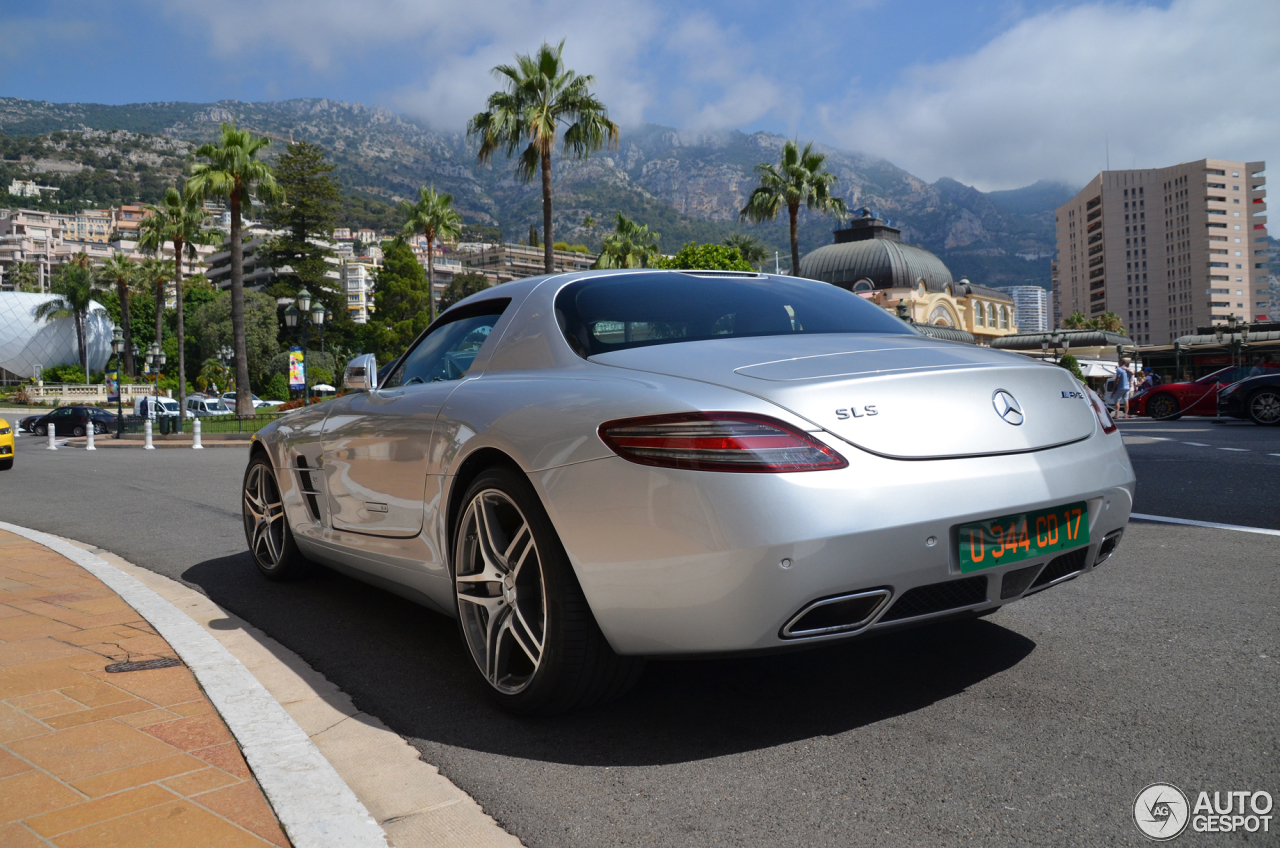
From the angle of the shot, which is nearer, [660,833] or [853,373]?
[660,833]

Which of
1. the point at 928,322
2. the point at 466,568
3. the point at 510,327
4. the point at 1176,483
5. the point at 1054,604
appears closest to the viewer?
the point at 466,568

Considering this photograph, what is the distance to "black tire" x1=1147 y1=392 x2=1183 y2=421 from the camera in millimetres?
21344

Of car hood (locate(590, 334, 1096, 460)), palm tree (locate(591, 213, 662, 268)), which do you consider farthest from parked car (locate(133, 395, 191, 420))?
car hood (locate(590, 334, 1096, 460))

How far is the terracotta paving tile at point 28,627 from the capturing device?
13.3 feet

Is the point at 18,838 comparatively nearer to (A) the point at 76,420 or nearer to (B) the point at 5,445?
(B) the point at 5,445

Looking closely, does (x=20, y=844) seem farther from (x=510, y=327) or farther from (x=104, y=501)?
(x=104, y=501)

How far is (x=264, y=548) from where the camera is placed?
17.4 feet

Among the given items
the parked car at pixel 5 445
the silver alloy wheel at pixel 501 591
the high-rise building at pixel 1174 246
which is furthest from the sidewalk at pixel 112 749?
the high-rise building at pixel 1174 246

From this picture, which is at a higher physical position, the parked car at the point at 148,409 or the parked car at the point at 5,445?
the parked car at the point at 148,409

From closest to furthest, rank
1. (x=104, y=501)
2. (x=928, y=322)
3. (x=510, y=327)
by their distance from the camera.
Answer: (x=510, y=327) → (x=104, y=501) → (x=928, y=322)

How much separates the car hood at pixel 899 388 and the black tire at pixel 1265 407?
1674 centimetres

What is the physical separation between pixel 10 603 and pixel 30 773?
8.87ft

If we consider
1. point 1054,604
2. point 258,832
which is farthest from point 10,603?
point 1054,604

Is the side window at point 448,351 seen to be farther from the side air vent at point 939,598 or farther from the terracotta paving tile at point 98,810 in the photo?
the side air vent at point 939,598
